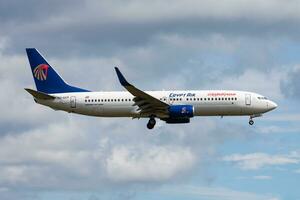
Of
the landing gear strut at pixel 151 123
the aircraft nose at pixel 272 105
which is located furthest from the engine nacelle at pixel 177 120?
the aircraft nose at pixel 272 105

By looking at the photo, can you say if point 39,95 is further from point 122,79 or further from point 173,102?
point 173,102

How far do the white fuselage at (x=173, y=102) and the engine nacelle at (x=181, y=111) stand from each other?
0.91 metres

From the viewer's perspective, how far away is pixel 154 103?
118 metres

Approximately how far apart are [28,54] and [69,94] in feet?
33.8

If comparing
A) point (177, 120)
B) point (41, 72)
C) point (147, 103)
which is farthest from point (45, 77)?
point (177, 120)

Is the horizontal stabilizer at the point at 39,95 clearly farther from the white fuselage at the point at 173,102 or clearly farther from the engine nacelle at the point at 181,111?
the engine nacelle at the point at 181,111

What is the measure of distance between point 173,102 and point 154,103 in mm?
2893

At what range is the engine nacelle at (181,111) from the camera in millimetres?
116750

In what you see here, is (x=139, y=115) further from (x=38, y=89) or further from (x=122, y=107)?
(x=38, y=89)

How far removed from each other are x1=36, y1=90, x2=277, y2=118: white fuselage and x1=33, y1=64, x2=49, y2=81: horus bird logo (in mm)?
5020

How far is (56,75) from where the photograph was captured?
414ft

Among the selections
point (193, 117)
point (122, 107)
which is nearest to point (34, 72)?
point (122, 107)

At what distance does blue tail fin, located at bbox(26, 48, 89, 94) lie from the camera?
124 m

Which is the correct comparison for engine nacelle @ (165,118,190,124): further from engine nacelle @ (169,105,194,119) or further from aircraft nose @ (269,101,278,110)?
aircraft nose @ (269,101,278,110)
